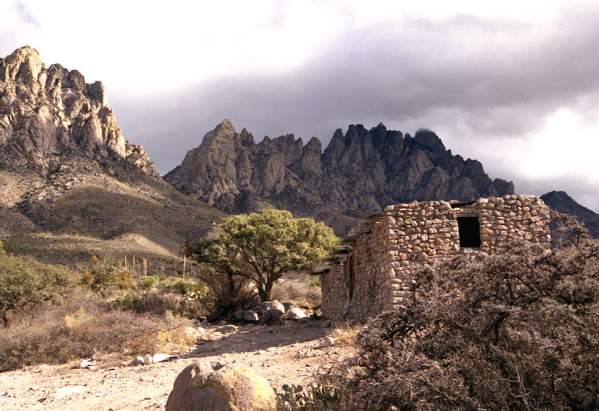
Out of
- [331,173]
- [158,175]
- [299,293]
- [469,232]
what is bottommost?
[299,293]

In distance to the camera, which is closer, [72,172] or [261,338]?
[261,338]

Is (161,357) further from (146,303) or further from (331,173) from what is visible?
(331,173)

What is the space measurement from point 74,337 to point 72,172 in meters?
47.7

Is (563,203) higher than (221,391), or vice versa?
(563,203)

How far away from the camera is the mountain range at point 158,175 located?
4950 centimetres

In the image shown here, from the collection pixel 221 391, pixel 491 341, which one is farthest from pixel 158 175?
pixel 491 341

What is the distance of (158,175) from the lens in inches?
3029

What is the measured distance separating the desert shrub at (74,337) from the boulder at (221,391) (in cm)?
802

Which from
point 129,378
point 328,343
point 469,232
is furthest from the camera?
point 469,232

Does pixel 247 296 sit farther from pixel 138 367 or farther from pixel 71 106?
pixel 71 106

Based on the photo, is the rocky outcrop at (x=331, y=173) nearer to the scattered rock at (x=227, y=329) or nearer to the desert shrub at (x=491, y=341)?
the scattered rock at (x=227, y=329)

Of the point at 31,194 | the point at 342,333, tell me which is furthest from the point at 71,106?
the point at 342,333

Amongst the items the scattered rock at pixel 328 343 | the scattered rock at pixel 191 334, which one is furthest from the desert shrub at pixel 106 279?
the scattered rock at pixel 328 343

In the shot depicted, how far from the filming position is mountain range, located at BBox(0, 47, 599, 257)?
49.5 m
